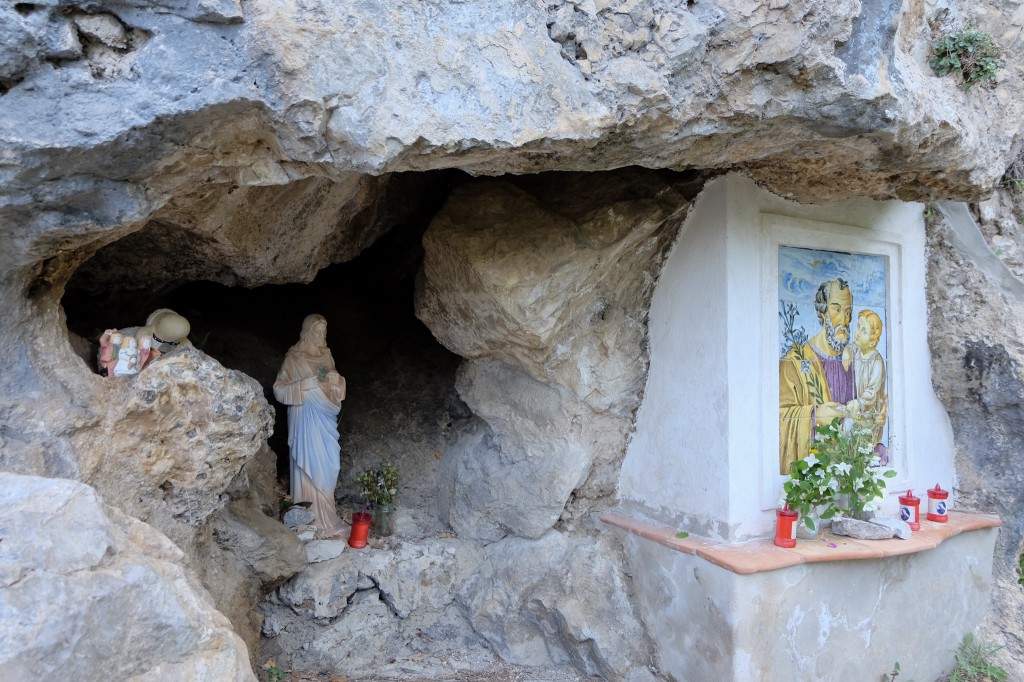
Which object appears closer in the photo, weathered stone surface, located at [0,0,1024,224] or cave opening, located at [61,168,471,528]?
weathered stone surface, located at [0,0,1024,224]

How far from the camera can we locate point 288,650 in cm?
396

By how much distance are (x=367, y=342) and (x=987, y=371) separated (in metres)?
4.59

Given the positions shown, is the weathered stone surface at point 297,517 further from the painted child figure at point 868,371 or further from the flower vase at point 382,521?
the painted child figure at point 868,371

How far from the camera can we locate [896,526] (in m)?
3.82

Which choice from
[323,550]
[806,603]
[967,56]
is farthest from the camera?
[323,550]

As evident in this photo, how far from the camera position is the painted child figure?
421 centimetres

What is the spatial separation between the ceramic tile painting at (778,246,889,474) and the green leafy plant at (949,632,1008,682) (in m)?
1.31

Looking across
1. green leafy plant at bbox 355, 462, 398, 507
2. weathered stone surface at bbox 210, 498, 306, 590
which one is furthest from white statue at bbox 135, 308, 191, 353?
green leafy plant at bbox 355, 462, 398, 507

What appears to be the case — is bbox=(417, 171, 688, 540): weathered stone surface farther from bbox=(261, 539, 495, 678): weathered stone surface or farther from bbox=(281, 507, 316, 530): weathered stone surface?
bbox=(281, 507, 316, 530): weathered stone surface

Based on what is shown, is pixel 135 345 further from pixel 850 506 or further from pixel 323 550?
pixel 850 506

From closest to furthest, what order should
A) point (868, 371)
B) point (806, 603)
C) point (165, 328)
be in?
point (165, 328)
point (806, 603)
point (868, 371)

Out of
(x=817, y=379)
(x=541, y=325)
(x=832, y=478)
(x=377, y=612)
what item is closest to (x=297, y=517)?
(x=377, y=612)

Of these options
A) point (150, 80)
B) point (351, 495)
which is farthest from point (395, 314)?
point (150, 80)

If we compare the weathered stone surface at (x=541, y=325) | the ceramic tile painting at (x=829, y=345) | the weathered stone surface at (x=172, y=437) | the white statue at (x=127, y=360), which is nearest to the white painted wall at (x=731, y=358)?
the ceramic tile painting at (x=829, y=345)
